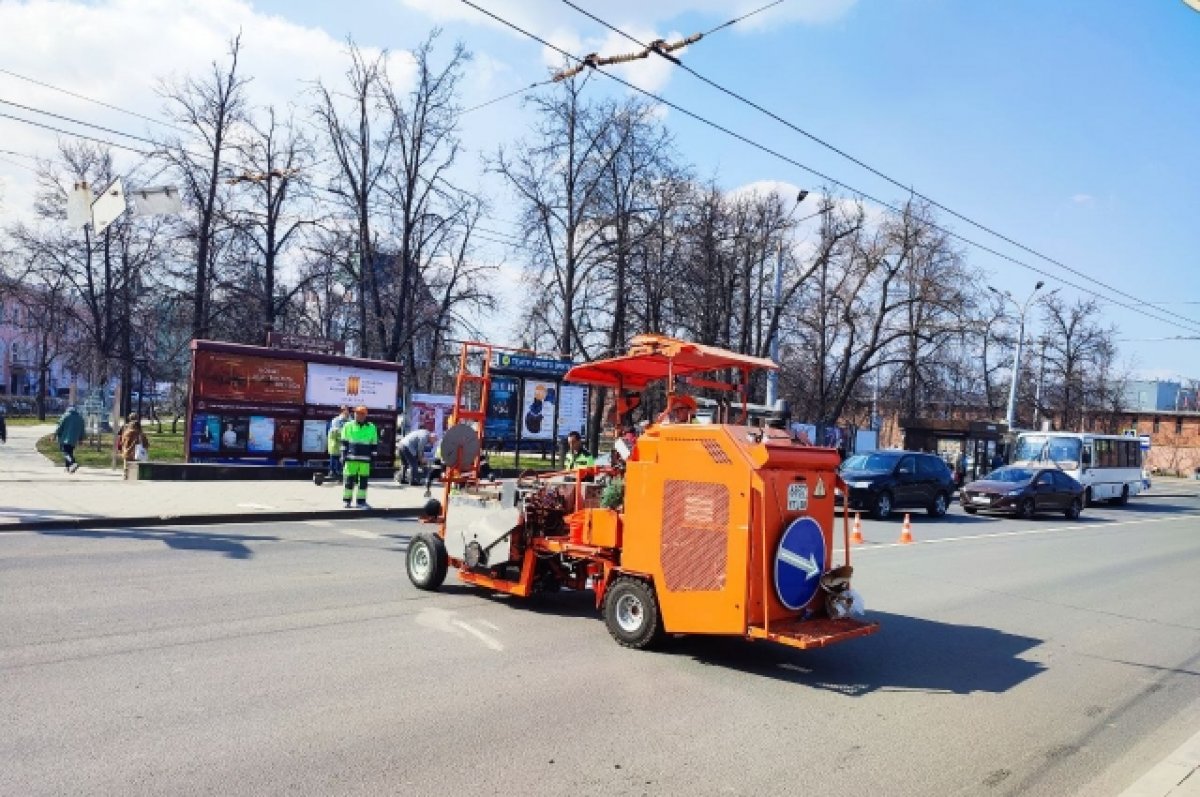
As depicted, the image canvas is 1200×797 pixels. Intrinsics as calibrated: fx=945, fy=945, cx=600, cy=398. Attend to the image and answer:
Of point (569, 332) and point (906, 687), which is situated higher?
point (569, 332)

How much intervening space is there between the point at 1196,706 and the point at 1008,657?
1444mm

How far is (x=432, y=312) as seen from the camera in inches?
1266

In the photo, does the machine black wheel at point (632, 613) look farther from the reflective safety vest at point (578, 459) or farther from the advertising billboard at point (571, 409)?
the advertising billboard at point (571, 409)

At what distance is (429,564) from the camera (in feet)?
30.3

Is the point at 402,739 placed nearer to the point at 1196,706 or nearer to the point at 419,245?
the point at 1196,706

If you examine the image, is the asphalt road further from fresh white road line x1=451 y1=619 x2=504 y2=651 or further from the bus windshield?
the bus windshield

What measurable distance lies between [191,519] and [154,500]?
2024 mm

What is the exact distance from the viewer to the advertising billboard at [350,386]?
21.7m

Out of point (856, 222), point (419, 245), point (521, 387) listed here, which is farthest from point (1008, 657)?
point (856, 222)

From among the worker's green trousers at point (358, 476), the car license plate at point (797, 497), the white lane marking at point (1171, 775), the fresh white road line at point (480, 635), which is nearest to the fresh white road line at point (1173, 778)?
the white lane marking at point (1171, 775)

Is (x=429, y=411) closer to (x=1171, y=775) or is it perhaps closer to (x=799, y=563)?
(x=799, y=563)

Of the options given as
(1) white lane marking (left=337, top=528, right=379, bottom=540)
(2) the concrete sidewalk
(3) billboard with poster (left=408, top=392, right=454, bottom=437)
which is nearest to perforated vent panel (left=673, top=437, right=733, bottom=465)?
(2) the concrete sidewalk

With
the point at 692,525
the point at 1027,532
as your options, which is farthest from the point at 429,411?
the point at 692,525

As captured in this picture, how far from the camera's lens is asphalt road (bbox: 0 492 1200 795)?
15.4 ft
